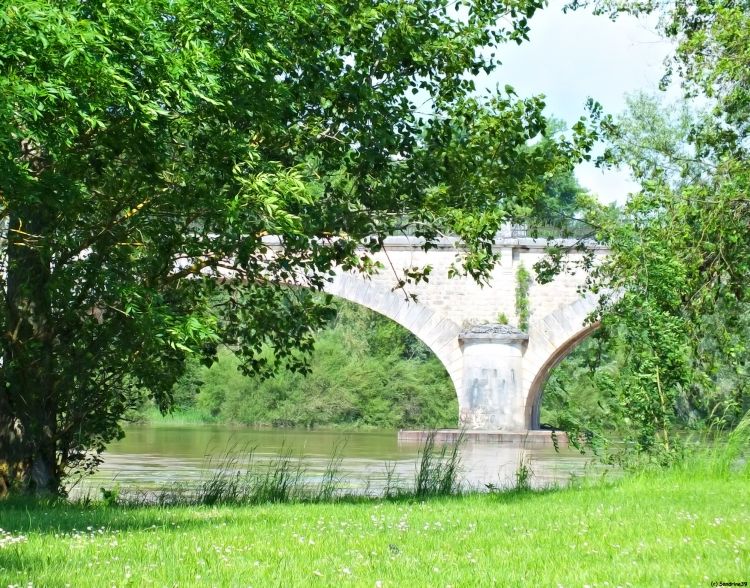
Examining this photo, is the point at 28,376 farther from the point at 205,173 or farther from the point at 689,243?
the point at 689,243

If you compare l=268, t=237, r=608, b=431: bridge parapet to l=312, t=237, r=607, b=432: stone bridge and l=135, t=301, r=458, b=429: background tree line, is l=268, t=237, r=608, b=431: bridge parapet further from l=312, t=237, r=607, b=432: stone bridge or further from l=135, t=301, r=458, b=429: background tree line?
l=135, t=301, r=458, b=429: background tree line

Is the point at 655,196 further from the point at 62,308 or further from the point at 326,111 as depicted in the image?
the point at 62,308

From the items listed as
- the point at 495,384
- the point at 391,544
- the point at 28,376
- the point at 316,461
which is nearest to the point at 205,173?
the point at 28,376

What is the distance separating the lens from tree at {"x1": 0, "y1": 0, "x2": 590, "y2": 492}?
648 centimetres

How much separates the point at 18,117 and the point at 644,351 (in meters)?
5.87

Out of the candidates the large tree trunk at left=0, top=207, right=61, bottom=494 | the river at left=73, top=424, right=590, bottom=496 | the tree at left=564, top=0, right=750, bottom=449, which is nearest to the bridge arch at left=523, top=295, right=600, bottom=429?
the river at left=73, top=424, right=590, bottom=496

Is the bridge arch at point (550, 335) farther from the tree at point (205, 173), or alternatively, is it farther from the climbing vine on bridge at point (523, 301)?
the tree at point (205, 173)

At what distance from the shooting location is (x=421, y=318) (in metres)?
30.1

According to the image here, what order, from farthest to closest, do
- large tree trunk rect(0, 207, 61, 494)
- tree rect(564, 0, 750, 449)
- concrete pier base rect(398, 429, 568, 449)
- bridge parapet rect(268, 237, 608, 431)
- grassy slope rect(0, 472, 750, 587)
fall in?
1. bridge parapet rect(268, 237, 608, 431)
2. concrete pier base rect(398, 429, 568, 449)
3. tree rect(564, 0, 750, 449)
4. large tree trunk rect(0, 207, 61, 494)
5. grassy slope rect(0, 472, 750, 587)

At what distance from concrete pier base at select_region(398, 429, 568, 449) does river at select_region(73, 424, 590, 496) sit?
0.54 m

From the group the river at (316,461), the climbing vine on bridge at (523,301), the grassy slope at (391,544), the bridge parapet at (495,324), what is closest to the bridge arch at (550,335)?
the bridge parapet at (495,324)

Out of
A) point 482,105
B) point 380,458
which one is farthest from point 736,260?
point 380,458

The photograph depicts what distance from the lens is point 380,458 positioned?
21031mm

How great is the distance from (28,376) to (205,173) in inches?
87.6
